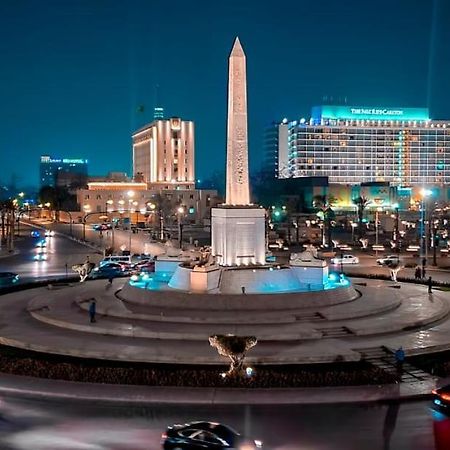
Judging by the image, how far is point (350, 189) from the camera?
140 m

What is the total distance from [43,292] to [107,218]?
77726mm

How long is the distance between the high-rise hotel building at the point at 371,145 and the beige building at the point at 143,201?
182ft

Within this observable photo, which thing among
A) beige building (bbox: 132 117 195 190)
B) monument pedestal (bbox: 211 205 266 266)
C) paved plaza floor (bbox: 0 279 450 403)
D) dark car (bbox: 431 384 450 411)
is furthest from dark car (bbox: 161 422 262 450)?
beige building (bbox: 132 117 195 190)

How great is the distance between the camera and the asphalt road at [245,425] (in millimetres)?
13914

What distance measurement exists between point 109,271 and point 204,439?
30.6 metres

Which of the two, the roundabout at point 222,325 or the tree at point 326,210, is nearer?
the roundabout at point 222,325

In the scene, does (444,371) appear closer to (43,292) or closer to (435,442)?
(435,442)

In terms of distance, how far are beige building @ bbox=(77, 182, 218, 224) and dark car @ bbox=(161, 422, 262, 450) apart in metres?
95.9

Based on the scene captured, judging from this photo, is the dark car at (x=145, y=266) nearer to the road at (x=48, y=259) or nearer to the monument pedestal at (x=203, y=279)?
the road at (x=48, y=259)

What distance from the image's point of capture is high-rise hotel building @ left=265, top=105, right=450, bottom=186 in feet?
541

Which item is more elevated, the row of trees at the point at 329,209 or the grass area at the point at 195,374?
the row of trees at the point at 329,209

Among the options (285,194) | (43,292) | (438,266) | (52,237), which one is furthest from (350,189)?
(43,292)

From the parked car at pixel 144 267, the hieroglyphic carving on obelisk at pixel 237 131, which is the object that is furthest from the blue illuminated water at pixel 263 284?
the parked car at pixel 144 267

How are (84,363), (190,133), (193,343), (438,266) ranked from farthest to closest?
1. (190,133)
2. (438,266)
3. (193,343)
4. (84,363)
